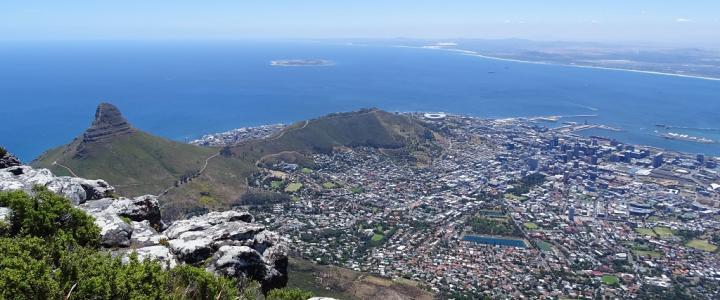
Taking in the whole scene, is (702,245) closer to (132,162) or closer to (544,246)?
(544,246)

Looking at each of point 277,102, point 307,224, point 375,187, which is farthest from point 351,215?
point 277,102

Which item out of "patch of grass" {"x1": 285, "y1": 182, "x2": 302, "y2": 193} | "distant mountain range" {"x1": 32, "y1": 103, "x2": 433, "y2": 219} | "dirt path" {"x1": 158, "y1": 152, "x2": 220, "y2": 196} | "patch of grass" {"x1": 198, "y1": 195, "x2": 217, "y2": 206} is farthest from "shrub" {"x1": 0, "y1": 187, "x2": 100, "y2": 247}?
"patch of grass" {"x1": 285, "y1": 182, "x2": 302, "y2": 193}

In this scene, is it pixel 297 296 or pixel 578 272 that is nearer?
pixel 297 296

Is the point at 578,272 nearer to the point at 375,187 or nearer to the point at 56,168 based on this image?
the point at 375,187

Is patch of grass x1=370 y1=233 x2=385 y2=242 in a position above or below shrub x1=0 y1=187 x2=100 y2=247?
below

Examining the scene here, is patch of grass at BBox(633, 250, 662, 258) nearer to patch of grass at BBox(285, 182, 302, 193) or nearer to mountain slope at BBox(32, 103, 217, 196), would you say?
patch of grass at BBox(285, 182, 302, 193)

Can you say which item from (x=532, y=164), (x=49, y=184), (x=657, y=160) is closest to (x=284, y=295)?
(x=49, y=184)

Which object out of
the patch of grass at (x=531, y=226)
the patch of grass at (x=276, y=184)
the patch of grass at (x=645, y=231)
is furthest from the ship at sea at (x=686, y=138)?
the patch of grass at (x=276, y=184)
